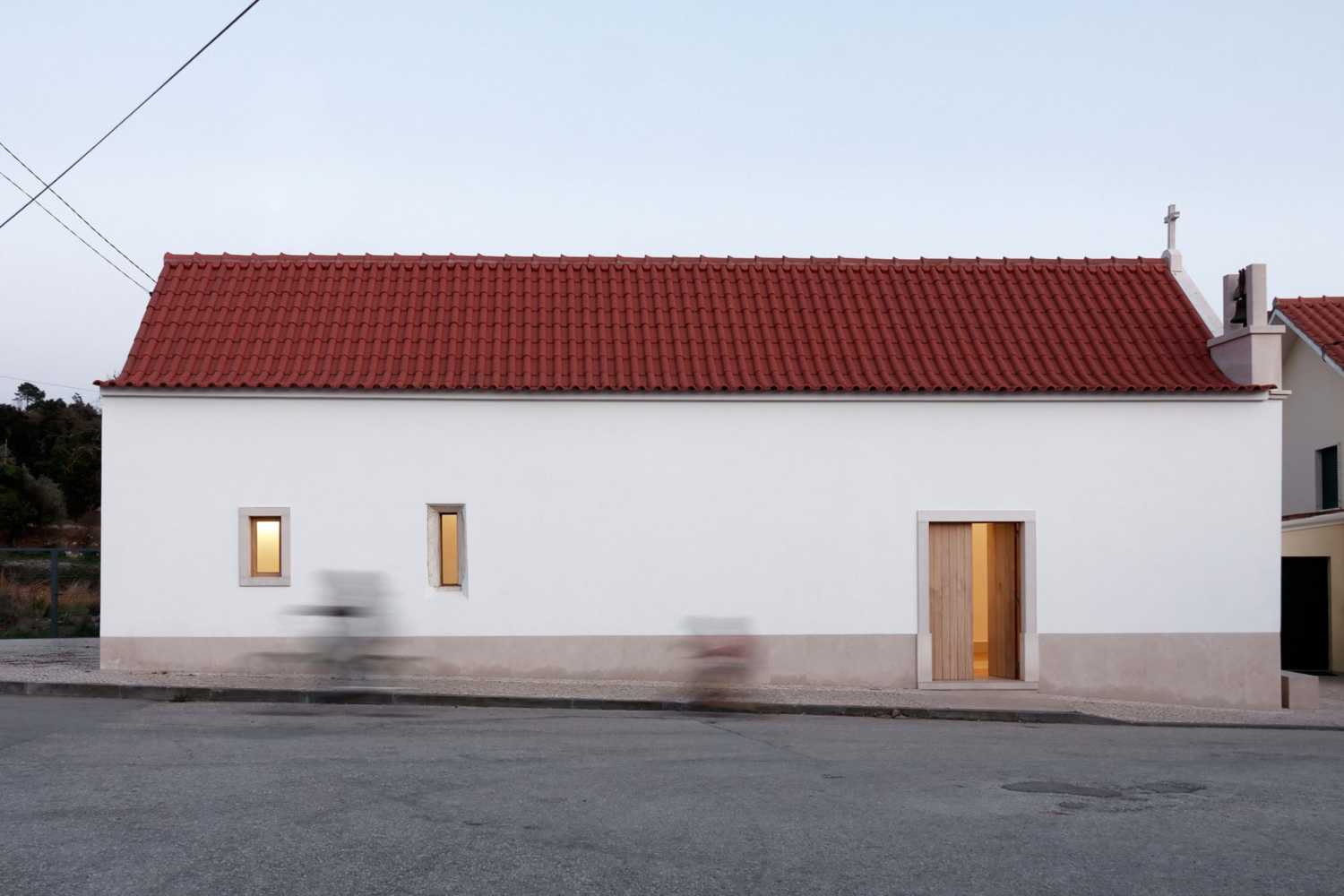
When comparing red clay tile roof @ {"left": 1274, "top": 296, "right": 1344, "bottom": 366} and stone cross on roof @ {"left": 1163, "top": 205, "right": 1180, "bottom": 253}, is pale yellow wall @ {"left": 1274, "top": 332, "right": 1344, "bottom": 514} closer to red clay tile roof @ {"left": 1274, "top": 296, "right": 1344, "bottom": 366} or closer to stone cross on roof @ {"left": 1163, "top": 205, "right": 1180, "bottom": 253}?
red clay tile roof @ {"left": 1274, "top": 296, "right": 1344, "bottom": 366}

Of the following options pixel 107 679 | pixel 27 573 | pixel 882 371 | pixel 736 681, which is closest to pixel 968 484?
pixel 882 371

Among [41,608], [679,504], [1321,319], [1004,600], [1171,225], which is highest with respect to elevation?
[1171,225]

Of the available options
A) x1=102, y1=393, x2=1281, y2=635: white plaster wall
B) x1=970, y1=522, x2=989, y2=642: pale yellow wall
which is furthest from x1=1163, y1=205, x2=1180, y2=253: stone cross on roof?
x1=970, y1=522, x2=989, y2=642: pale yellow wall

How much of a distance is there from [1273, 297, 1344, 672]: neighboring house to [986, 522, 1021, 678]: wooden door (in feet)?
28.0

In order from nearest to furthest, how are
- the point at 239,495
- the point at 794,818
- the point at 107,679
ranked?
Answer: the point at 794,818 → the point at 107,679 → the point at 239,495

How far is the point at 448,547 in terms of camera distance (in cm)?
1700

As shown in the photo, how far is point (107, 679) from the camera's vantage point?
1546cm

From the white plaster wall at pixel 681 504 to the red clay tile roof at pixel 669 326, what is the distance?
36 centimetres

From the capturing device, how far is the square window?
16438 millimetres

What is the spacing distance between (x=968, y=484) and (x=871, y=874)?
10.6 metres

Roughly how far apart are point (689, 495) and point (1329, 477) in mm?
15246

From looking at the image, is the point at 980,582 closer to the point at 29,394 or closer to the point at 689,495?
the point at 689,495

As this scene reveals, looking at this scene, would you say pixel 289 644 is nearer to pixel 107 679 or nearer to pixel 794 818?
pixel 107 679

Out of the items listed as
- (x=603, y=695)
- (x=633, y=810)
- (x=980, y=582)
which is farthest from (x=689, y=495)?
(x=633, y=810)
